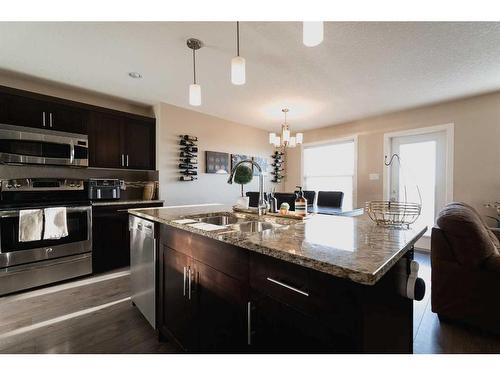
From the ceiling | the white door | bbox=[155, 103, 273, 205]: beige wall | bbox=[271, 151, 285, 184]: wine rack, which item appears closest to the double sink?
the ceiling

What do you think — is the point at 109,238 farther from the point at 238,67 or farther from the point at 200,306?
the point at 238,67

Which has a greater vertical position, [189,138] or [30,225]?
[189,138]

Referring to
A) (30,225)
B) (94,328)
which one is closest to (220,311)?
(94,328)

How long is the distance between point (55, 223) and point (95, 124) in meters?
1.38

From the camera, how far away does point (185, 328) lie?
4.59 ft

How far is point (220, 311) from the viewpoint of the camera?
45.1 inches

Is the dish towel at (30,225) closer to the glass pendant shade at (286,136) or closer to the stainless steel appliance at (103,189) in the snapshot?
the stainless steel appliance at (103,189)

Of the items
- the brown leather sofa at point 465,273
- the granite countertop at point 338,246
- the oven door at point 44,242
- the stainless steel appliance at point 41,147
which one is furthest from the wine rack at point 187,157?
the brown leather sofa at point 465,273

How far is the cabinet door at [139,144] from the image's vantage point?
135 inches

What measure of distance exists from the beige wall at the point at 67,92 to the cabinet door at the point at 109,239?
1.64 m

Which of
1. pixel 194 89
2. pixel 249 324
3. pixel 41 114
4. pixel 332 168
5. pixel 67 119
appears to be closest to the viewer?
pixel 249 324

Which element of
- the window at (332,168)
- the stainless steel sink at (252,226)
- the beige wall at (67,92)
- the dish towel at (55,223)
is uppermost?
the beige wall at (67,92)

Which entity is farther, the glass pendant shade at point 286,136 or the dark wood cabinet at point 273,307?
the glass pendant shade at point 286,136

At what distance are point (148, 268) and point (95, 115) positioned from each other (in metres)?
2.44
